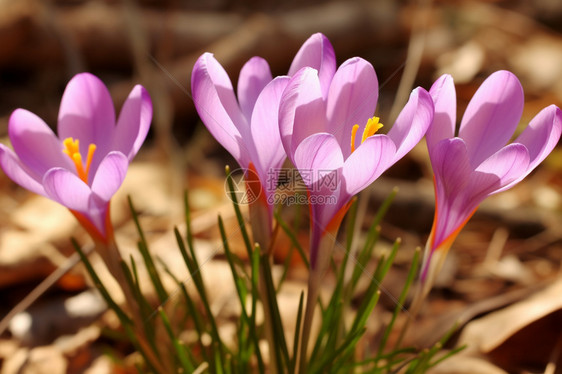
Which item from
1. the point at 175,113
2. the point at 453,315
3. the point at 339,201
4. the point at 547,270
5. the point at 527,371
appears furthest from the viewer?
the point at 175,113

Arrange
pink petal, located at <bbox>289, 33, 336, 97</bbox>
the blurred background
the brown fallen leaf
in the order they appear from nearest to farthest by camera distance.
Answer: pink petal, located at <bbox>289, 33, 336, 97</bbox> → the brown fallen leaf → the blurred background

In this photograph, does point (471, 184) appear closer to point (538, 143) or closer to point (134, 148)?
point (538, 143)

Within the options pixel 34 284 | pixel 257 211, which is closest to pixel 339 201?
pixel 257 211

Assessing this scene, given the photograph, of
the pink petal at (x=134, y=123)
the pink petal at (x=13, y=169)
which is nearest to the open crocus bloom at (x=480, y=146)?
the pink petal at (x=134, y=123)

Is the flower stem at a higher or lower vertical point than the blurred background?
lower

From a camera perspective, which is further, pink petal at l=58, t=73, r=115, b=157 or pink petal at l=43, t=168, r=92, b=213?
pink petal at l=58, t=73, r=115, b=157

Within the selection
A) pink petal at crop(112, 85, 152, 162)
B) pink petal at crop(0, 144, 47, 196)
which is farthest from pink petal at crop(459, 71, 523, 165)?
pink petal at crop(0, 144, 47, 196)

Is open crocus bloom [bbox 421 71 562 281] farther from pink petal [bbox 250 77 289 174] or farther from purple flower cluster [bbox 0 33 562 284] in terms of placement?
pink petal [bbox 250 77 289 174]
